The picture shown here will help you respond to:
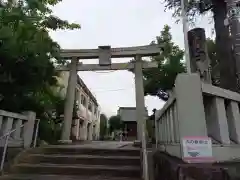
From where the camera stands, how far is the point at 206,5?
5.12m

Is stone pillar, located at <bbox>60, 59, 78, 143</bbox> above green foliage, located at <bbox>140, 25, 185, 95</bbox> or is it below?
below

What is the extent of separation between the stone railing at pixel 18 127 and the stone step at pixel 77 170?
2.24ft

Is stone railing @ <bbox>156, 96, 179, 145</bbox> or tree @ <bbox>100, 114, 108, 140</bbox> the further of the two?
tree @ <bbox>100, 114, 108, 140</bbox>

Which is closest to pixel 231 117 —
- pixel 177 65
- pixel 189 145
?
pixel 189 145

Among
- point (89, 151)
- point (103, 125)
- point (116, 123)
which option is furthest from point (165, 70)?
point (103, 125)

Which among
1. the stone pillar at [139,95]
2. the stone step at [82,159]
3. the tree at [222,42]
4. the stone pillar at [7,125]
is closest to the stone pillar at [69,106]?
the stone pillar at [139,95]

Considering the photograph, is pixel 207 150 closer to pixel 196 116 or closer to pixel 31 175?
pixel 196 116

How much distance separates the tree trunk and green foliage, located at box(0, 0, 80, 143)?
3662 mm

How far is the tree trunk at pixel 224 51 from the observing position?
3954 millimetres

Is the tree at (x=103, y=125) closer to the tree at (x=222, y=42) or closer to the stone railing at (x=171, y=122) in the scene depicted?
the tree at (x=222, y=42)

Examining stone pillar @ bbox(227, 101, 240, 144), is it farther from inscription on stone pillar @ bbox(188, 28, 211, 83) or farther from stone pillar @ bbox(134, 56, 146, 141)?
stone pillar @ bbox(134, 56, 146, 141)

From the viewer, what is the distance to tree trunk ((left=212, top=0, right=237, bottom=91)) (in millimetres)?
3954

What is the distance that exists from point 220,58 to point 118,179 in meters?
2.94

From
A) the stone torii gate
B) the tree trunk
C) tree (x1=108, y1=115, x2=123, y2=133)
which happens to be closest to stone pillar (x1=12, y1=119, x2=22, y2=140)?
the stone torii gate
